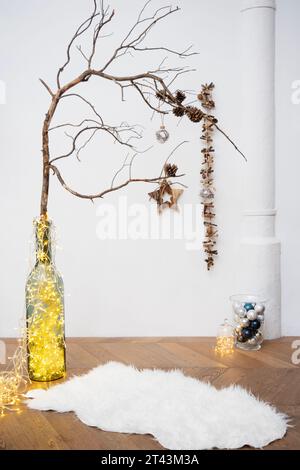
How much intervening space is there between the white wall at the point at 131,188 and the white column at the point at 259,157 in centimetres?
6

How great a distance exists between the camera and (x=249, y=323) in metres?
2.09

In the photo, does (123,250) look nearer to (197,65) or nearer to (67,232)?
(67,232)

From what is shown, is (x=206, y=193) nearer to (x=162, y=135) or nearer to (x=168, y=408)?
(x=162, y=135)

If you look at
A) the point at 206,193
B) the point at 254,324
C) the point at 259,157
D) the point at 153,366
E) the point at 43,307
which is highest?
the point at 259,157

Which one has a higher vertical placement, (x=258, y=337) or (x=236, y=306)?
(x=236, y=306)

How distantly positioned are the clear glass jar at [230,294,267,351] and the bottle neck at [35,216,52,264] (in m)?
0.97

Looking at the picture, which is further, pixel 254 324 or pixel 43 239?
pixel 254 324

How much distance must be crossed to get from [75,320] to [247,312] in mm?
925

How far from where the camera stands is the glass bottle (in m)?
1.65

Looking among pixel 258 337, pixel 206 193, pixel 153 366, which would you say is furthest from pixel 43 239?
pixel 258 337

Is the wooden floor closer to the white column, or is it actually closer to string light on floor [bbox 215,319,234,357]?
string light on floor [bbox 215,319,234,357]

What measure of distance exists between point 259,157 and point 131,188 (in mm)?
675

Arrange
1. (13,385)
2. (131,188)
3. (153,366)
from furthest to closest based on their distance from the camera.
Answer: (131,188)
(153,366)
(13,385)

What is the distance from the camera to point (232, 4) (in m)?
2.23
